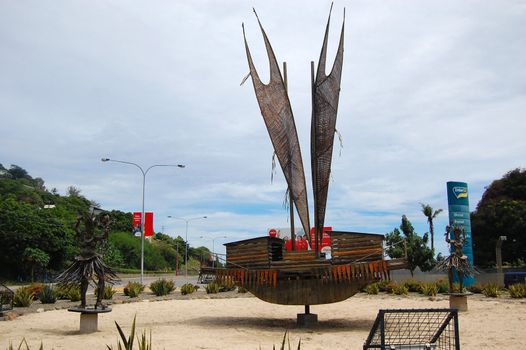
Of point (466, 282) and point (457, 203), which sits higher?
point (457, 203)

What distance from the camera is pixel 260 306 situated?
884 inches

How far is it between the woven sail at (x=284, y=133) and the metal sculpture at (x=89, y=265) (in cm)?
576

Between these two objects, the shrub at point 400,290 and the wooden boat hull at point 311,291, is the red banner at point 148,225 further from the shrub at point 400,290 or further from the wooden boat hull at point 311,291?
the wooden boat hull at point 311,291

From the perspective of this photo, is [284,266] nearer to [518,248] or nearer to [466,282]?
[466,282]

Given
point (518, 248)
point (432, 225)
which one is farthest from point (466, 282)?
point (432, 225)

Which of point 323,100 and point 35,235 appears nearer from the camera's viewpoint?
point 323,100

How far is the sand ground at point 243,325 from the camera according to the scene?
462 inches

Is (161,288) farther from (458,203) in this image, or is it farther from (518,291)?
(458,203)

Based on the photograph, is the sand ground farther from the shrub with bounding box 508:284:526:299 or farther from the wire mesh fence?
the wire mesh fence

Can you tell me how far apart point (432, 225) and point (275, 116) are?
38.6 m

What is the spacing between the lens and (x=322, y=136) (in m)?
15.9

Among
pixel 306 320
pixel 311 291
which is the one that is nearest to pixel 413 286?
pixel 306 320

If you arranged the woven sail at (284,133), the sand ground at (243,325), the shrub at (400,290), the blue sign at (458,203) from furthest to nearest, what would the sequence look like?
the blue sign at (458,203), the shrub at (400,290), the woven sail at (284,133), the sand ground at (243,325)

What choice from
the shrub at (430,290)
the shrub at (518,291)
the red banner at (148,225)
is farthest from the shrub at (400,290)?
the red banner at (148,225)
